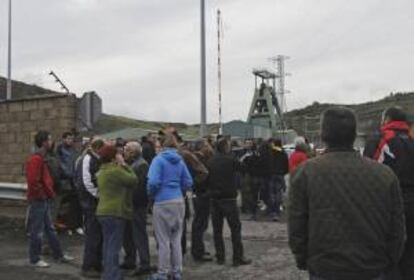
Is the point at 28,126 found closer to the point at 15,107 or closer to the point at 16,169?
the point at 15,107

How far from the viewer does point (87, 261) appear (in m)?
10.3

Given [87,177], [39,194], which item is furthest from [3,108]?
[87,177]

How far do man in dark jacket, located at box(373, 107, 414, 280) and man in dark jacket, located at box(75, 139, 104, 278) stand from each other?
485 cm

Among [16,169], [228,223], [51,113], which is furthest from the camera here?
[16,169]

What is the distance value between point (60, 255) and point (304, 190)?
740 cm

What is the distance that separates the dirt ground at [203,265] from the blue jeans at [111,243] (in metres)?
1.15

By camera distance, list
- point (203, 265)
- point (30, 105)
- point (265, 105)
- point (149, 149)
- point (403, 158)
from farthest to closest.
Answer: point (265, 105)
point (30, 105)
point (149, 149)
point (203, 265)
point (403, 158)

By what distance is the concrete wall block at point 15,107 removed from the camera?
15562mm

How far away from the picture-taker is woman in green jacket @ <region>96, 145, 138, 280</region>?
9000mm

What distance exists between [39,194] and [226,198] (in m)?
2.67

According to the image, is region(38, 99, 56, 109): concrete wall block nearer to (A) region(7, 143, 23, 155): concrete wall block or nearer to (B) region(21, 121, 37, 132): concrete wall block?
(B) region(21, 121, 37, 132): concrete wall block

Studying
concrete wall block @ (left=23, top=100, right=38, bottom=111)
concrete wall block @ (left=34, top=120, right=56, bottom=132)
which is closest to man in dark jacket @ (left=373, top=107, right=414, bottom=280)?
concrete wall block @ (left=34, top=120, right=56, bottom=132)

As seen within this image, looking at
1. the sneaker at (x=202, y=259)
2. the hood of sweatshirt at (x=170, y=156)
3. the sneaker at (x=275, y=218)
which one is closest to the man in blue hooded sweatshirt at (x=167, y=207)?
the hood of sweatshirt at (x=170, y=156)

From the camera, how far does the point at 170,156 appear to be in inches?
374
